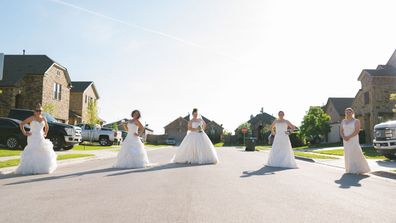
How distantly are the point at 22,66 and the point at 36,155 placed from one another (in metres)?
31.3

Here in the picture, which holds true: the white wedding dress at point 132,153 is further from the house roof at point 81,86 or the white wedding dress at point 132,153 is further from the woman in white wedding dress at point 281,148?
the house roof at point 81,86

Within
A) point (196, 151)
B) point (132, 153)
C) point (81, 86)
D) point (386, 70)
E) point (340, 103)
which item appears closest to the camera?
point (132, 153)

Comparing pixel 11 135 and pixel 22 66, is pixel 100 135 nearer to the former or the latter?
pixel 22 66

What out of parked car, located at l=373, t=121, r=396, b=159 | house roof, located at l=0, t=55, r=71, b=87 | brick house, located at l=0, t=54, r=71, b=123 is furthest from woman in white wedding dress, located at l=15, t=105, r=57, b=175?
house roof, located at l=0, t=55, r=71, b=87

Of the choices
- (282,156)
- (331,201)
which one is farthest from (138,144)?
(331,201)

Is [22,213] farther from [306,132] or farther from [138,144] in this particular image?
[306,132]

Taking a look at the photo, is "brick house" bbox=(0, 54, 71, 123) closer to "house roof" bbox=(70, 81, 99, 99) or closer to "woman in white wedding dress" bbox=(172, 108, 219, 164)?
"house roof" bbox=(70, 81, 99, 99)

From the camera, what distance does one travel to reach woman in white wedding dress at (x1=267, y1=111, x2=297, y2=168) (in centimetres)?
1312

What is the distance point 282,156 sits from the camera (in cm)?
1323

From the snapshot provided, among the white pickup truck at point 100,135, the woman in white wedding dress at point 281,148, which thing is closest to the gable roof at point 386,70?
the white pickup truck at point 100,135

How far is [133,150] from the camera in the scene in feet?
42.0

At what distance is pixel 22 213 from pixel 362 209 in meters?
4.99

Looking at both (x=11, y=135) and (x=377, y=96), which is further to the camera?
(x=377, y=96)

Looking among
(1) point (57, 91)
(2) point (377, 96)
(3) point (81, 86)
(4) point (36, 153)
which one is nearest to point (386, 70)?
(2) point (377, 96)
